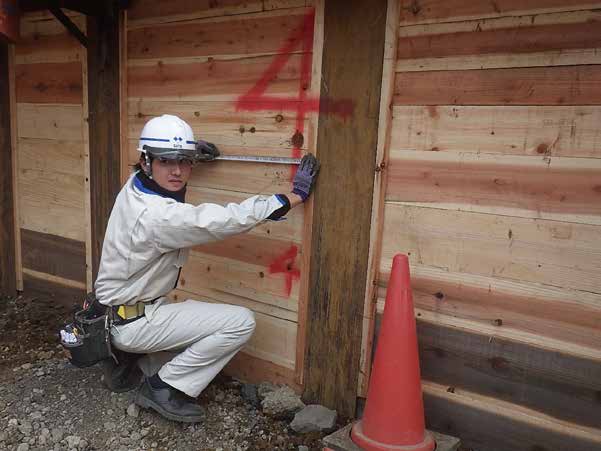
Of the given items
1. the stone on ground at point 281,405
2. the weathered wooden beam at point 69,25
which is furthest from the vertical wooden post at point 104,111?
the stone on ground at point 281,405

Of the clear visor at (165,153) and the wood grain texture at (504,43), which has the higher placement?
the wood grain texture at (504,43)

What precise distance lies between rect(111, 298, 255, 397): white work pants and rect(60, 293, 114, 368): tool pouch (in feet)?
0.22

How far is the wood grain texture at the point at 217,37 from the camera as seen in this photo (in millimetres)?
3680

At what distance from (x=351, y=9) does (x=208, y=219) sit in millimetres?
1553

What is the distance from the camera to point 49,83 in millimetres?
5195

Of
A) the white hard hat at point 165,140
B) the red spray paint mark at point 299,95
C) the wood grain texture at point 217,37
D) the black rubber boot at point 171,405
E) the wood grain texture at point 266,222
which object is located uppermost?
the wood grain texture at point 217,37

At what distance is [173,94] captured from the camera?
14.0ft

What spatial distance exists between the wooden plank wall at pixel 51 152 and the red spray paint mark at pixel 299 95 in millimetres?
2030

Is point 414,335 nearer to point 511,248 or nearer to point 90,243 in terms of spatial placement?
point 511,248

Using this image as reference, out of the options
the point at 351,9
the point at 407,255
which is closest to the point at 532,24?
the point at 351,9

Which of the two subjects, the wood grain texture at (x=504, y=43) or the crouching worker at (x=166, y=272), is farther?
the crouching worker at (x=166, y=272)

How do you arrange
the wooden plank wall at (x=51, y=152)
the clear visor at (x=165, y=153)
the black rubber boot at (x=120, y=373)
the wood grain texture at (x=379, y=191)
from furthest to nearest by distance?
the wooden plank wall at (x=51, y=152), the black rubber boot at (x=120, y=373), the clear visor at (x=165, y=153), the wood grain texture at (x=379, y=191)

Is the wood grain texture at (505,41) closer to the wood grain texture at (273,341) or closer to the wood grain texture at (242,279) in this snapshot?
the wood grain texture at (242,279)

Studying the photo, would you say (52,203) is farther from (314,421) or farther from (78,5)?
(314,421)
